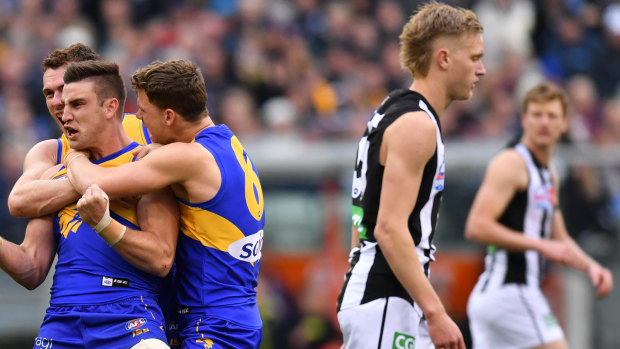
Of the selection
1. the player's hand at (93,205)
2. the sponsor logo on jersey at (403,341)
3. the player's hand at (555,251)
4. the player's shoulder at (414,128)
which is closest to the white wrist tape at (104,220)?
the player's hand at (93,205)

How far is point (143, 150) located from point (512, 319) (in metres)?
3.71

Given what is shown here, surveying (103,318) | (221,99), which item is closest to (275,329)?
(221,99)

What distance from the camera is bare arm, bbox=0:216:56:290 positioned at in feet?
16.4

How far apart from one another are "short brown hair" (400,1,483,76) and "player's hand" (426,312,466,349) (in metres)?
1.45

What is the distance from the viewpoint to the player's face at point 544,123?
25.3 ft

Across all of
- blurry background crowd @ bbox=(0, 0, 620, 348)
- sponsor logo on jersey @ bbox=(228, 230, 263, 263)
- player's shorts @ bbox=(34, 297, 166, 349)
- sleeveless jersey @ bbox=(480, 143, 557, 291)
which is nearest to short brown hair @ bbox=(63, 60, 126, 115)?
sponsor logo on jersey @ bbox=(228, 230, 263, 263)

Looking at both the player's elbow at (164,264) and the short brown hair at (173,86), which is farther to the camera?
the short brown hair at (173,86)

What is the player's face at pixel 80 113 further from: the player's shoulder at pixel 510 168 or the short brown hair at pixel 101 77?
the player's shoulder at pixel 510 168

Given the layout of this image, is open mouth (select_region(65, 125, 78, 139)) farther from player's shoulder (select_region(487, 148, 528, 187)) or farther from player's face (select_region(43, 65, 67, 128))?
player's shoulder (select_region(487, 148, 528, 187))

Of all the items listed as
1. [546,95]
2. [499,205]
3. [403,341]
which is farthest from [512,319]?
[403,341]

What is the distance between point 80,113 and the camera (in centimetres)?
500

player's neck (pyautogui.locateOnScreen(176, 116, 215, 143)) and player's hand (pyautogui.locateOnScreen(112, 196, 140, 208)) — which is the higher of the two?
player's neck (pyautogui.locateOnScreen(176, 116, 215, 143))

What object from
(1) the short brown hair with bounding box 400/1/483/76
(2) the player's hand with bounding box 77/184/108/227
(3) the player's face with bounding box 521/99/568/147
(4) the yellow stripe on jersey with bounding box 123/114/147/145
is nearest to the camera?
(2) the player's hand with bounding box 77/184/108/227

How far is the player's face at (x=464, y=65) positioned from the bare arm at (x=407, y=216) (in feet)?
1.38
